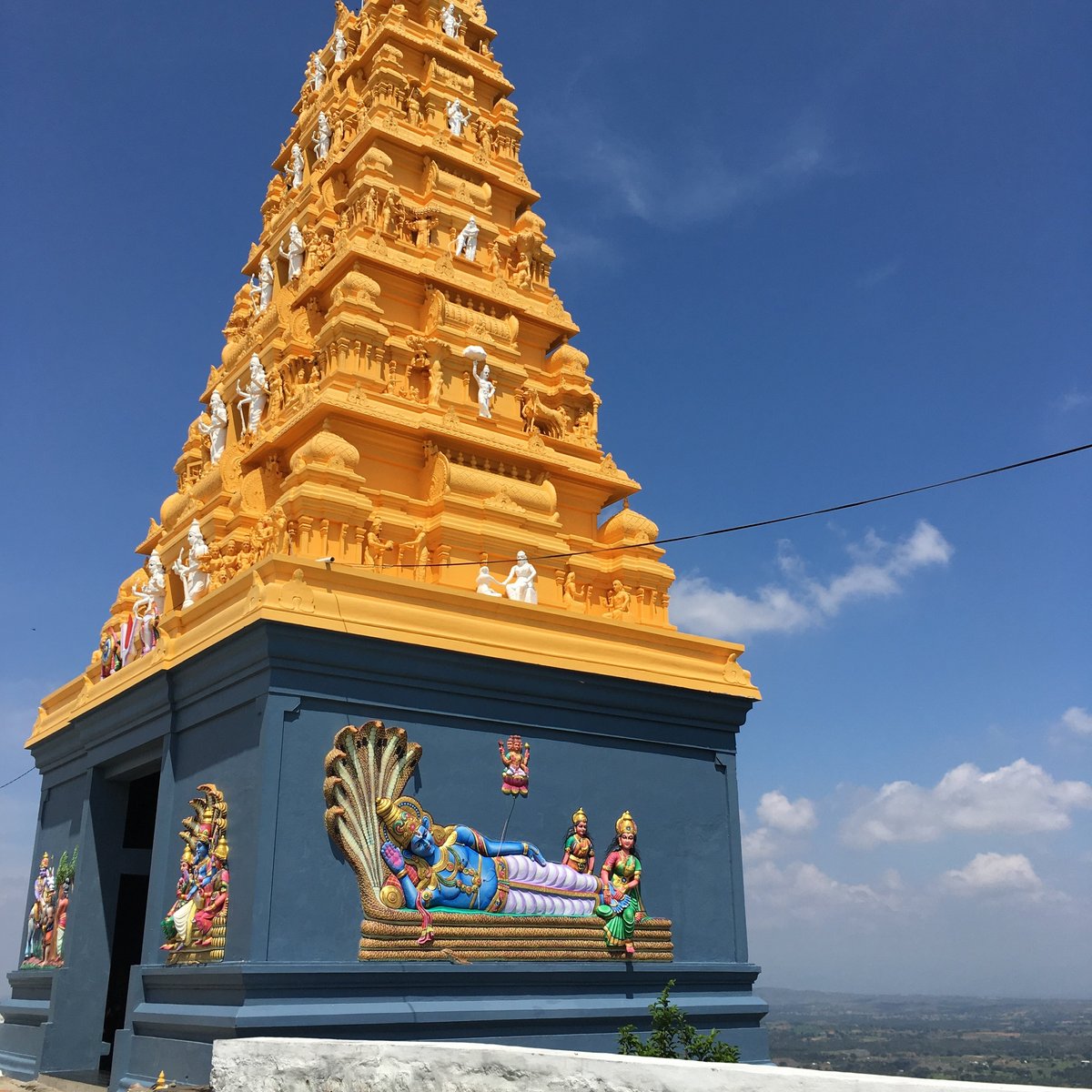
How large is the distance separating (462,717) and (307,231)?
1165 centimetres

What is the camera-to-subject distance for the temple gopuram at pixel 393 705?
13.0 metres

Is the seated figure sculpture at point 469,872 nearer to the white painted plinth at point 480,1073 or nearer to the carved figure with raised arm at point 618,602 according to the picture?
the white painted plinth at point 480,1073

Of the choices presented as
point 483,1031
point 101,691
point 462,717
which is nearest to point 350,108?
point 101,691

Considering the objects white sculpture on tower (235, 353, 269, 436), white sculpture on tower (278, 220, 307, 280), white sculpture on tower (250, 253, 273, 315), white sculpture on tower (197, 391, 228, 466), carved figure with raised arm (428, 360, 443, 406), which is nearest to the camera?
carved figure with raised arm (428, 360, 443, 406)

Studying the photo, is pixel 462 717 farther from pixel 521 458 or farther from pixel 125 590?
pixel 125 590

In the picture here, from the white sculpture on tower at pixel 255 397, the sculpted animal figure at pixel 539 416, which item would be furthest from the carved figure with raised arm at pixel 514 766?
the white sculpture on tower at pixel 255 397

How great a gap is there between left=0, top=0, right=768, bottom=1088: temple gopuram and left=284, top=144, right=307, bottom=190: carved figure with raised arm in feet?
2.83

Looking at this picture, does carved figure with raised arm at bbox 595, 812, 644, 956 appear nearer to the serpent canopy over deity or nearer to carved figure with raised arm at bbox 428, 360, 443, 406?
the serpent canopy over deity

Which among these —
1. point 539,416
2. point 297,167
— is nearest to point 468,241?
point 539,416

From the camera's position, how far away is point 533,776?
1488 cm

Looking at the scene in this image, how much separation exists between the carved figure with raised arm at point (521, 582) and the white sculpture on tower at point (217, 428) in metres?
6.62

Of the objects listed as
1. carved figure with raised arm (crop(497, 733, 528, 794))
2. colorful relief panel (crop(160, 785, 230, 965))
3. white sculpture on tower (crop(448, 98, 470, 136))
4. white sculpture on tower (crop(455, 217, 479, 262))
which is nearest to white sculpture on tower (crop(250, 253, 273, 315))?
white sculpture on tower (crop(455, 217, 479, 262))

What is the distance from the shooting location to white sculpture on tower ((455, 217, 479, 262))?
20.9 m

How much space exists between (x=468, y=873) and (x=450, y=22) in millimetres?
18694
